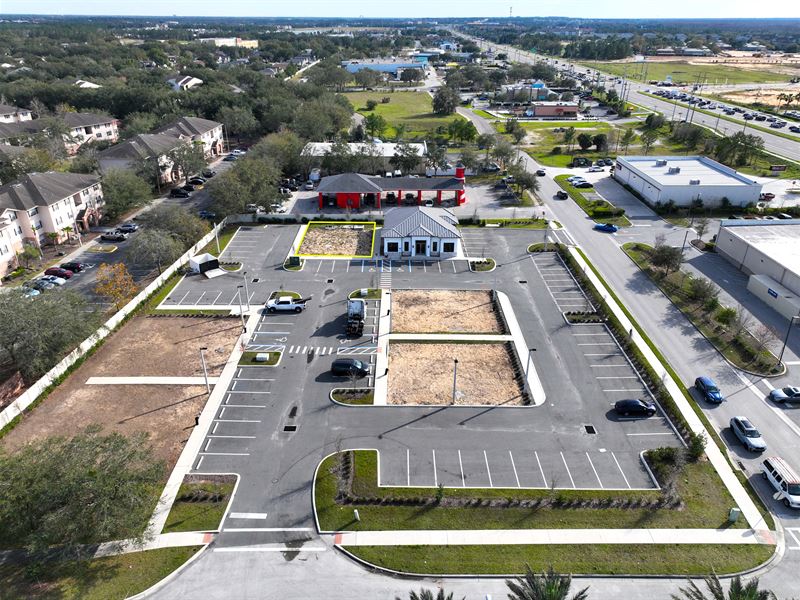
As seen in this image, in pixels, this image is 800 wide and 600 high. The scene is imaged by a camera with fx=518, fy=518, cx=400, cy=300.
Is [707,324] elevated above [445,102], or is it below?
below

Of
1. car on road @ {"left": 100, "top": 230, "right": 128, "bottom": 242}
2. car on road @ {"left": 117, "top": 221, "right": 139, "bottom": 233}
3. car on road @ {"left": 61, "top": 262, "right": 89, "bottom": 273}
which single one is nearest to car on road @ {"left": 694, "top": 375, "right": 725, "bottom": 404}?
car on road @ {"left": 61, "top": 262, "right": 89, "bottom": 273}

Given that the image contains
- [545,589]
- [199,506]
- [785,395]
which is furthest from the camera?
[785,395]

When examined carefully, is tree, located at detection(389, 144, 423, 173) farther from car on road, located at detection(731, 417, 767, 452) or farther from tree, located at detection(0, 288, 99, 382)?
car on road, located at detection(731, 417, 767, 452)

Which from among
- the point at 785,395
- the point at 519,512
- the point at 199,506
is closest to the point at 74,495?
the point at 199,506

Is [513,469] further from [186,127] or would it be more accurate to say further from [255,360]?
[186,127]

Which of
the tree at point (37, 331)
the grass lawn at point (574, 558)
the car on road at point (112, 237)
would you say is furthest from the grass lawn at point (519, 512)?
the car on road at point (112, 237)
